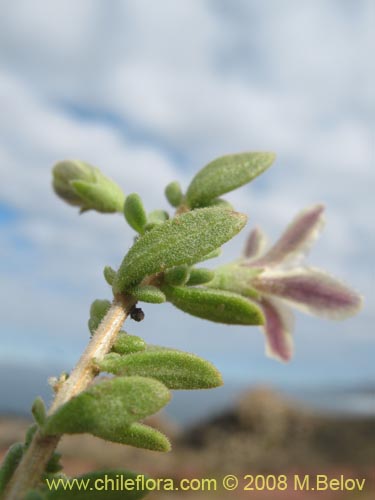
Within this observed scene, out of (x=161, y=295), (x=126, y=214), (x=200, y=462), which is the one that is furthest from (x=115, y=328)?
(x=200, y=462)

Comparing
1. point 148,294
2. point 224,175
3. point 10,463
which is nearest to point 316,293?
point 224,175

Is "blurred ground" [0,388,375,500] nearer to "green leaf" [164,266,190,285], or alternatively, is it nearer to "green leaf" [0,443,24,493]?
"green leaf" [164,266,190,285]

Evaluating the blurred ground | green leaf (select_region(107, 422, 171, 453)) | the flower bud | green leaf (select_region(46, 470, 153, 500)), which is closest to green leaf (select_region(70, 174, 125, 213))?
the flower bud

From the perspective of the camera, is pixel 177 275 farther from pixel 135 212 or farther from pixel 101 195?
pixel 101 195

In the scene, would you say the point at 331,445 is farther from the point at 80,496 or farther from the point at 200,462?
the point at 80,496

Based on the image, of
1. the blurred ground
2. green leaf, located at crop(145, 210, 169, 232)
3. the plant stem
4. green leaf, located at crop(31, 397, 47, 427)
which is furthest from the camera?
the blurred ground
